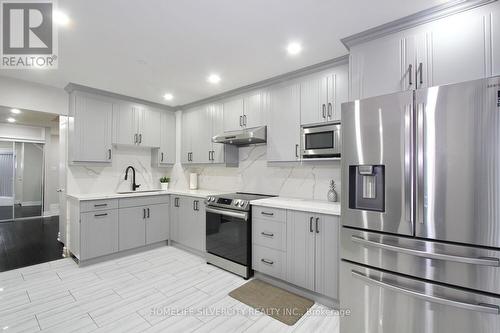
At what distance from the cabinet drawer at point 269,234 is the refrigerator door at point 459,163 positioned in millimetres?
1321

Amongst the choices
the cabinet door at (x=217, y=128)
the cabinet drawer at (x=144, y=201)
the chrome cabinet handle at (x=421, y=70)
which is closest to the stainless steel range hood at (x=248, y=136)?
the cabinet door at (x=217, y=128)

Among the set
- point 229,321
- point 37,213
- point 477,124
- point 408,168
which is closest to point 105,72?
point 229,321

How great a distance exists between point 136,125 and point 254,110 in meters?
2.23

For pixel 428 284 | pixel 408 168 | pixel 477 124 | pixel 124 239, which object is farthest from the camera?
pixel 124 239

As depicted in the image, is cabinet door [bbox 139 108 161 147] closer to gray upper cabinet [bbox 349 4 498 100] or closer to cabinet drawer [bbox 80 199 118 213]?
cabinet drawer [bbox 80 199 118 213]

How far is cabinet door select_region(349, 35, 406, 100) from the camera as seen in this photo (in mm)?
1943

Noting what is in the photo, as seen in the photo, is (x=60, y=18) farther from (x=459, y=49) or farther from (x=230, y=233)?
(x=459, y=49)

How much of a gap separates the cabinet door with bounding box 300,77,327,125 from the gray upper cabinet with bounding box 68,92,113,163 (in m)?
3.10

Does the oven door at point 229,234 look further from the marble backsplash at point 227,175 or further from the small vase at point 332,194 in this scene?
the small vase at point 332,194

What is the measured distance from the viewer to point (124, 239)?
3512 mm

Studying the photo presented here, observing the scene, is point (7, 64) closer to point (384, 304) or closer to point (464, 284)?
point (384, 304)

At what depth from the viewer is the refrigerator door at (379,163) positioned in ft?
5.27

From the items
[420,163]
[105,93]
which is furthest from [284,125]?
[105,93]

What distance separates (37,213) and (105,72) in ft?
19.0
